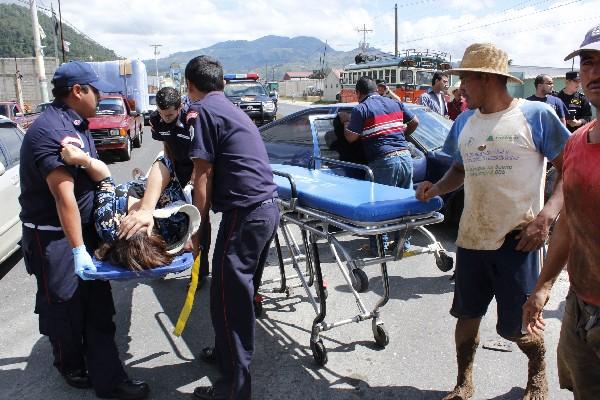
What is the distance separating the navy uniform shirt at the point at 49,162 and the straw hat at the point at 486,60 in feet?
6.76

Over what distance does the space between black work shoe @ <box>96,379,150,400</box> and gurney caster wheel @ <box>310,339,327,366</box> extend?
1.06 m

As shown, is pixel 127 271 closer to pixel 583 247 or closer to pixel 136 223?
pixel 136 223

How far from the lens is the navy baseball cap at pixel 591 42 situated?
65.5 inches

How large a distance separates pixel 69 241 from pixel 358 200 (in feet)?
5.21

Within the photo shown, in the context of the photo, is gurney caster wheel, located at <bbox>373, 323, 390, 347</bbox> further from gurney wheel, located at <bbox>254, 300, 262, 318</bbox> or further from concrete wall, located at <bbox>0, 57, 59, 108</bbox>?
concrete wall, located at <bbox>0, 57, 59, 108</bbox>

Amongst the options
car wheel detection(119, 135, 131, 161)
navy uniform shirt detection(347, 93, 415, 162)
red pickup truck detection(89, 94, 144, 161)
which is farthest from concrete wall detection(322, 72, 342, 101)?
navy uniform shirt detection(347, 93, 415, 162)

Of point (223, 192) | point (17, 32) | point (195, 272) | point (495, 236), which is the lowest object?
point (195, 272)

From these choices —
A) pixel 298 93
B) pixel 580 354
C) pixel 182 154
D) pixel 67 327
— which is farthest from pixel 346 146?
pixel 298 93

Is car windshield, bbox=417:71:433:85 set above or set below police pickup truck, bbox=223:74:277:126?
above

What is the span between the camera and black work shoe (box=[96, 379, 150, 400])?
294cm

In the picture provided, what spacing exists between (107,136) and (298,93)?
223 feet

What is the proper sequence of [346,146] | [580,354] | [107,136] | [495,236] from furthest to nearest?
1. [107,136]
2. [346,146]
3. [495,236]
4. [580,354]

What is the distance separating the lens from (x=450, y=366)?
10.6 feet

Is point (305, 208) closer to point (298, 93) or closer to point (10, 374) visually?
point (10, 374)
